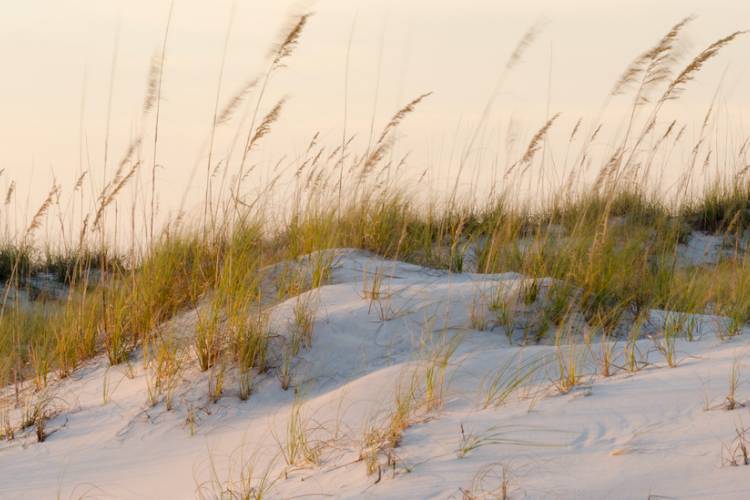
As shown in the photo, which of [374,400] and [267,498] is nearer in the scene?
[267,498]

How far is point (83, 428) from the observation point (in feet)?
12.7

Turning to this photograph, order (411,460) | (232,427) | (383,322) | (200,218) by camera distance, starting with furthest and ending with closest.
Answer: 1. (200,218)
2. (383,322)
3. (232,427)
4. (411,460)

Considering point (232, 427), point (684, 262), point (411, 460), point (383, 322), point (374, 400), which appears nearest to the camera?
Result: point (411, 460)

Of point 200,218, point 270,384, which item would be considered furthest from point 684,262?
point 270,384

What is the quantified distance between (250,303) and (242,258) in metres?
0.27

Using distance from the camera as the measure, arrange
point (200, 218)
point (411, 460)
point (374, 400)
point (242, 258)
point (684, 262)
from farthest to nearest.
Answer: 1. point (684, 262)
2. point (200, 218)
3. point (242, 258)
4. point (374, 400)
5. point (411, 460)

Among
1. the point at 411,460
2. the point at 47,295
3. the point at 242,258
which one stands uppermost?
the point at 242,258

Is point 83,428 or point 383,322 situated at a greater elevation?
point 383,322

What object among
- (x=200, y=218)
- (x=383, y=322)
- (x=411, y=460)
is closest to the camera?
(x=411, y=460)

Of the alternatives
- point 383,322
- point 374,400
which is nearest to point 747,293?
point 383,322

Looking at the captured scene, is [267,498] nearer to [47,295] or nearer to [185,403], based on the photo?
[185,403]

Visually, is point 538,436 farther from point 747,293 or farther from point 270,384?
point 747,293

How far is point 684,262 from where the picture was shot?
773 centimetres

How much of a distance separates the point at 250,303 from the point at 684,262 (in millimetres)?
4583
